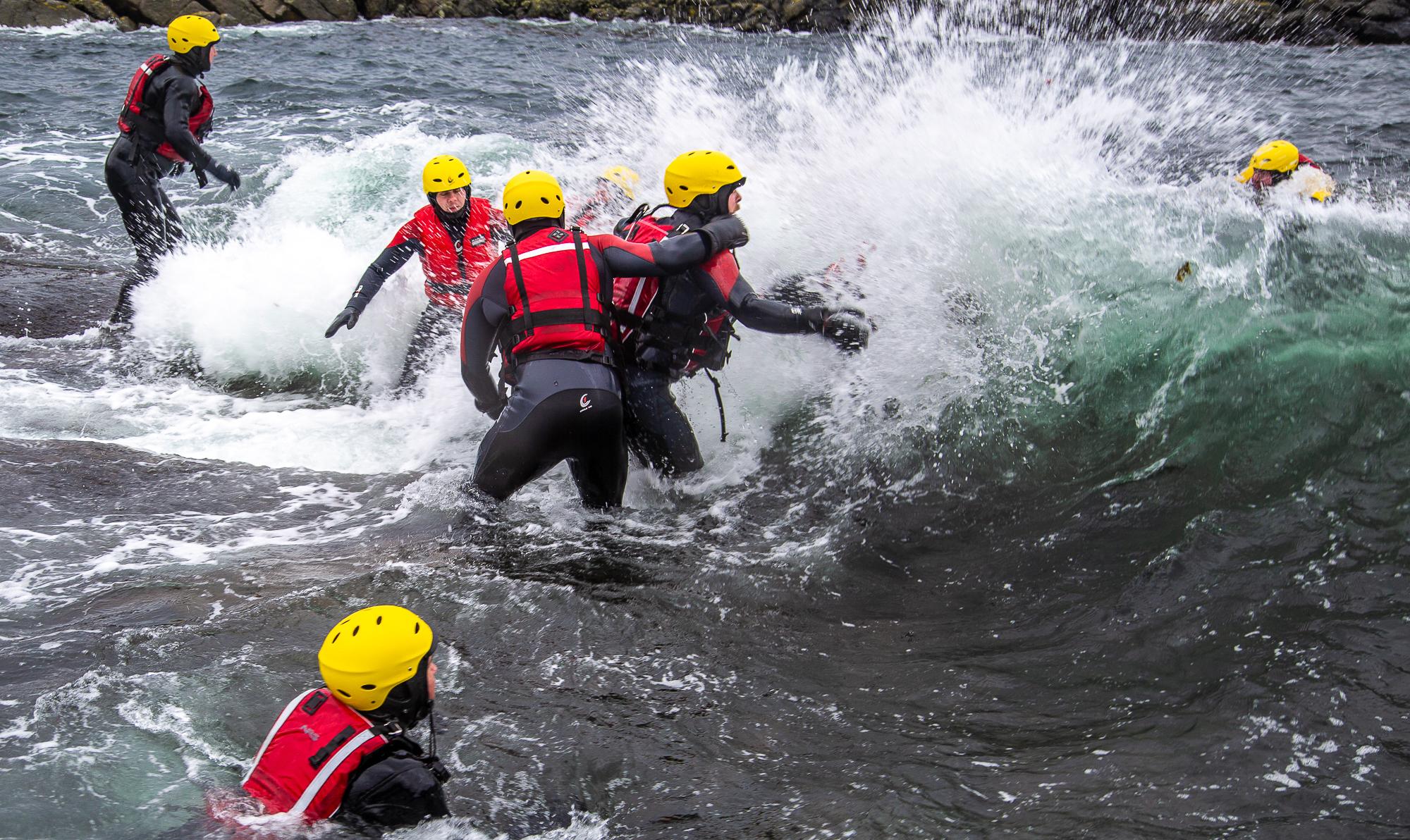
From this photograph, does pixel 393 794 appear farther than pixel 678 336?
No

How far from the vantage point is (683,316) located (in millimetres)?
5469

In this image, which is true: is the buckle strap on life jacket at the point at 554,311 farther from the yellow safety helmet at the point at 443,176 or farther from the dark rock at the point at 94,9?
the dark rock at the point at 94,9

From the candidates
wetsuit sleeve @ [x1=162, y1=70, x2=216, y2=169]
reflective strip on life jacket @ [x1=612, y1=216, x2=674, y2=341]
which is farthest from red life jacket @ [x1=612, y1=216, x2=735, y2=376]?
wetsuit sleeve @ [x1=162, y1=70, x2=216, y2=169]

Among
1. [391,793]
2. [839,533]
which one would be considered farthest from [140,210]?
[391,793]

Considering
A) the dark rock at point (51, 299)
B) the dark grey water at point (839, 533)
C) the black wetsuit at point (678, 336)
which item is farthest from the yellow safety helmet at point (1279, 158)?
the dark rock at point (51, 299)

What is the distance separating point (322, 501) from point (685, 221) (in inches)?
93.3

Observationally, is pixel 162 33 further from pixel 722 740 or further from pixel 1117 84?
pixel 722 740

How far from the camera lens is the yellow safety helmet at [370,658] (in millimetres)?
2973

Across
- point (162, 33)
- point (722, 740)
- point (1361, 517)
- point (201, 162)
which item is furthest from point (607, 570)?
point (162, 33)

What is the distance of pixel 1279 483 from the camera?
5.08 metres

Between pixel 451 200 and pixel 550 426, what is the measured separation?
2091 millimetres

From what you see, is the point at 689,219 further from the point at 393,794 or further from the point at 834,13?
the point at 834,13

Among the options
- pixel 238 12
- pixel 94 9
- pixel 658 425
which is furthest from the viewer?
pixel 238 12

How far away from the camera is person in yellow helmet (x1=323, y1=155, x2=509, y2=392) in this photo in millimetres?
6375
